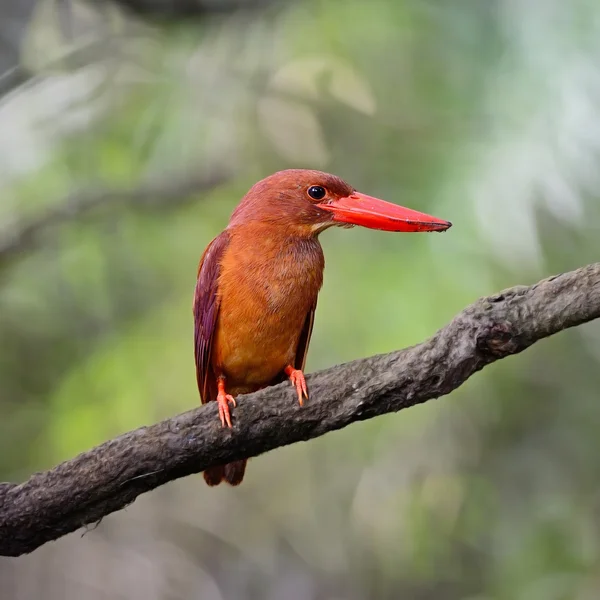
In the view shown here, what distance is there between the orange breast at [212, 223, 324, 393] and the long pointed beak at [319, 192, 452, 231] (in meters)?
0.12

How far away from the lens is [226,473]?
200cm

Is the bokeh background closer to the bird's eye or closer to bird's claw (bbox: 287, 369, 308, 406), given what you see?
the bird's eye

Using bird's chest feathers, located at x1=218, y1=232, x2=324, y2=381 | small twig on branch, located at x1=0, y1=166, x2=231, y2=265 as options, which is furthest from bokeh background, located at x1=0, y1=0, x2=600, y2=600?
bird's chest feathers, located at x1=218, y1=232, x2=324, y2=381

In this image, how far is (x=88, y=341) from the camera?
2836mm

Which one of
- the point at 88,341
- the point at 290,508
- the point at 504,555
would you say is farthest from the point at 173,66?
the point at 504,555

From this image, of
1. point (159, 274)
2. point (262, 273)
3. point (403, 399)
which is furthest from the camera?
point (159, 274)

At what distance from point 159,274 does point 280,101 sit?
794mm

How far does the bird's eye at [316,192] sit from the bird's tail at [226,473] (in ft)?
2.28

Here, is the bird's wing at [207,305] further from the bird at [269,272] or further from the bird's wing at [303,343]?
the bird's wing at [303,343]

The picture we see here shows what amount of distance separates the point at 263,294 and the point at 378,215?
1.10 feet

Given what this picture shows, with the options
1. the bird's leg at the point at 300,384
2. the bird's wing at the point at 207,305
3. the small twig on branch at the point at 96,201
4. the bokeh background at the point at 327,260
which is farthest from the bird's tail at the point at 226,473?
the small twig on branch at the point at 96,201

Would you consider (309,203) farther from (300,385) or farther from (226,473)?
(226,473)

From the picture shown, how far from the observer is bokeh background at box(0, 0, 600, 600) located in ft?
8.41

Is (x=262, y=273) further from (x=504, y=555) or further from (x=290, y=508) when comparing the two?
(x=504, y=555)
